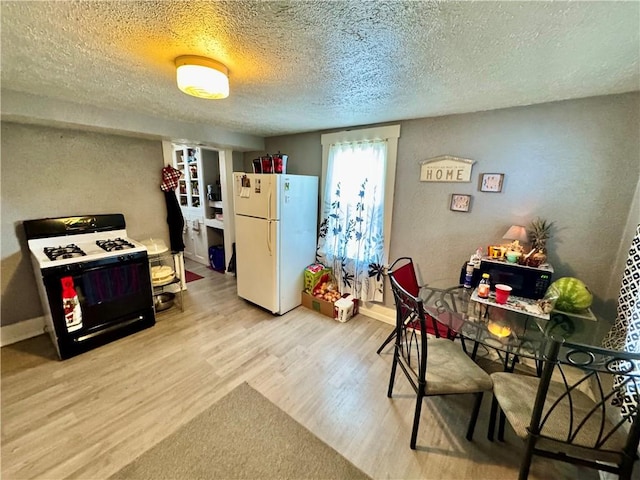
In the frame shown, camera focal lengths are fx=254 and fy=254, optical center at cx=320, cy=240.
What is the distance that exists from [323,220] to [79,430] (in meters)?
2.70

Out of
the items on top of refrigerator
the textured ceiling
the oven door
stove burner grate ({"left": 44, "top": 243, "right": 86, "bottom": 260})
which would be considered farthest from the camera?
the items on top of refrigerator

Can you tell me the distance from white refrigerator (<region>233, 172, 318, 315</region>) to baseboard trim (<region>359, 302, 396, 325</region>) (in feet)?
2.76

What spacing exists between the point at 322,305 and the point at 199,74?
8.17 ft

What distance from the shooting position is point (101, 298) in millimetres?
2330

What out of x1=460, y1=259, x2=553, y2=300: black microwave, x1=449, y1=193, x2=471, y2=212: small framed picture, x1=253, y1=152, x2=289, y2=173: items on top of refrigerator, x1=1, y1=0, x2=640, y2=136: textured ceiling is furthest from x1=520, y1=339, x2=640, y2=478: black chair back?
x1=253, y1=152, x2=289, y2=173: items on top of refrigerator

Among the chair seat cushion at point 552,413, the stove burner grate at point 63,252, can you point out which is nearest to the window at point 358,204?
the chair seat cushion at point 552,413

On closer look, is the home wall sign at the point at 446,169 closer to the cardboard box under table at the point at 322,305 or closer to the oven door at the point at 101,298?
the cardboard box under table at the point at 322,305

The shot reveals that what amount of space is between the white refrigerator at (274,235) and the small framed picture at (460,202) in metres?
1.54

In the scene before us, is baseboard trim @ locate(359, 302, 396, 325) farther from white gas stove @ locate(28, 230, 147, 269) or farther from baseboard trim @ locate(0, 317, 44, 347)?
baseboard trim @ locate(0, 317, 44, 347)

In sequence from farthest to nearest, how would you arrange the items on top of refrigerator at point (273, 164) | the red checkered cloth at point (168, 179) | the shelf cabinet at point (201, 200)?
the shelf cabinet at point (201, 200) → the red checkered cloth at point (168, 179) → the items on top of refrigerator at point (273, 164)

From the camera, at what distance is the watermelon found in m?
1.67

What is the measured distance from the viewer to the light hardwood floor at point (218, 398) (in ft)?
4.82

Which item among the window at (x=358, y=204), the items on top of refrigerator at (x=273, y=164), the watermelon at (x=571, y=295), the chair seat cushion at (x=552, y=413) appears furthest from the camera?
the items on top of refrigerator at (x=273, y=164)

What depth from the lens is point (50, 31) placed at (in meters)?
1.13
